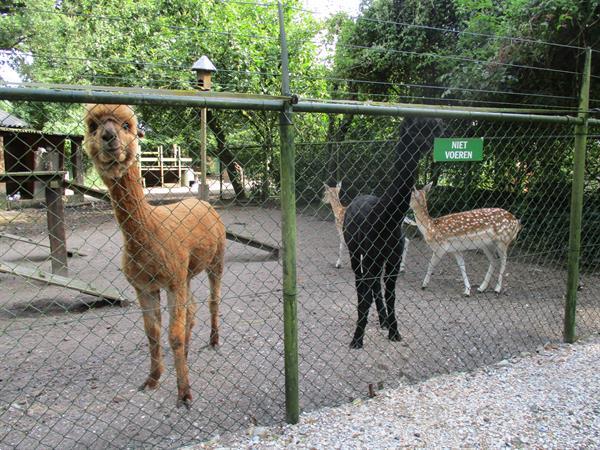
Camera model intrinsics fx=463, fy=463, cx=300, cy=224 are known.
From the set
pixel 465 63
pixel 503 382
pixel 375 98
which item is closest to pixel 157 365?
pixel 503 382

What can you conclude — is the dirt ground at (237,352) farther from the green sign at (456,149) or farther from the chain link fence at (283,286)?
the green sign at (456,149)

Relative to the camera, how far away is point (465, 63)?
753cm

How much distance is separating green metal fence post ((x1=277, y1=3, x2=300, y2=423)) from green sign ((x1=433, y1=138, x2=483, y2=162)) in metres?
1.17

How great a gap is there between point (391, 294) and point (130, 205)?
2519 millimetres

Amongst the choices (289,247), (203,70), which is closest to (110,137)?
(289,247)

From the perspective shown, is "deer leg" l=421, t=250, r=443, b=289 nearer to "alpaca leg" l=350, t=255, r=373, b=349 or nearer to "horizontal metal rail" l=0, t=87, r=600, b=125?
"alpaca leg" l=350, t=255, r=373, b=349

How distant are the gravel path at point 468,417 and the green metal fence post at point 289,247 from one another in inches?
8.9

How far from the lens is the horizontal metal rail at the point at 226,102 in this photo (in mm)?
1865

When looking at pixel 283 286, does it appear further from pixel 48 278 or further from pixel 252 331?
pixel 48 278

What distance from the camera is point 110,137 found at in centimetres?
217

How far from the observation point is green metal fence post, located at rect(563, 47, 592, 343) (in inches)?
141

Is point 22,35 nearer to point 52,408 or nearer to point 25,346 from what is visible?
point 25,346

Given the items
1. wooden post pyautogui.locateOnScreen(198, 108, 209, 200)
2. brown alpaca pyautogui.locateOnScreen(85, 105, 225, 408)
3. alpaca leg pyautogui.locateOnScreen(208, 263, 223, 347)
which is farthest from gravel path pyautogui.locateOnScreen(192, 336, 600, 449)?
wooden post pyautogui.locateOnScreen(198, 108, 209, 200)

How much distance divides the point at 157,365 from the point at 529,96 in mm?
6851
